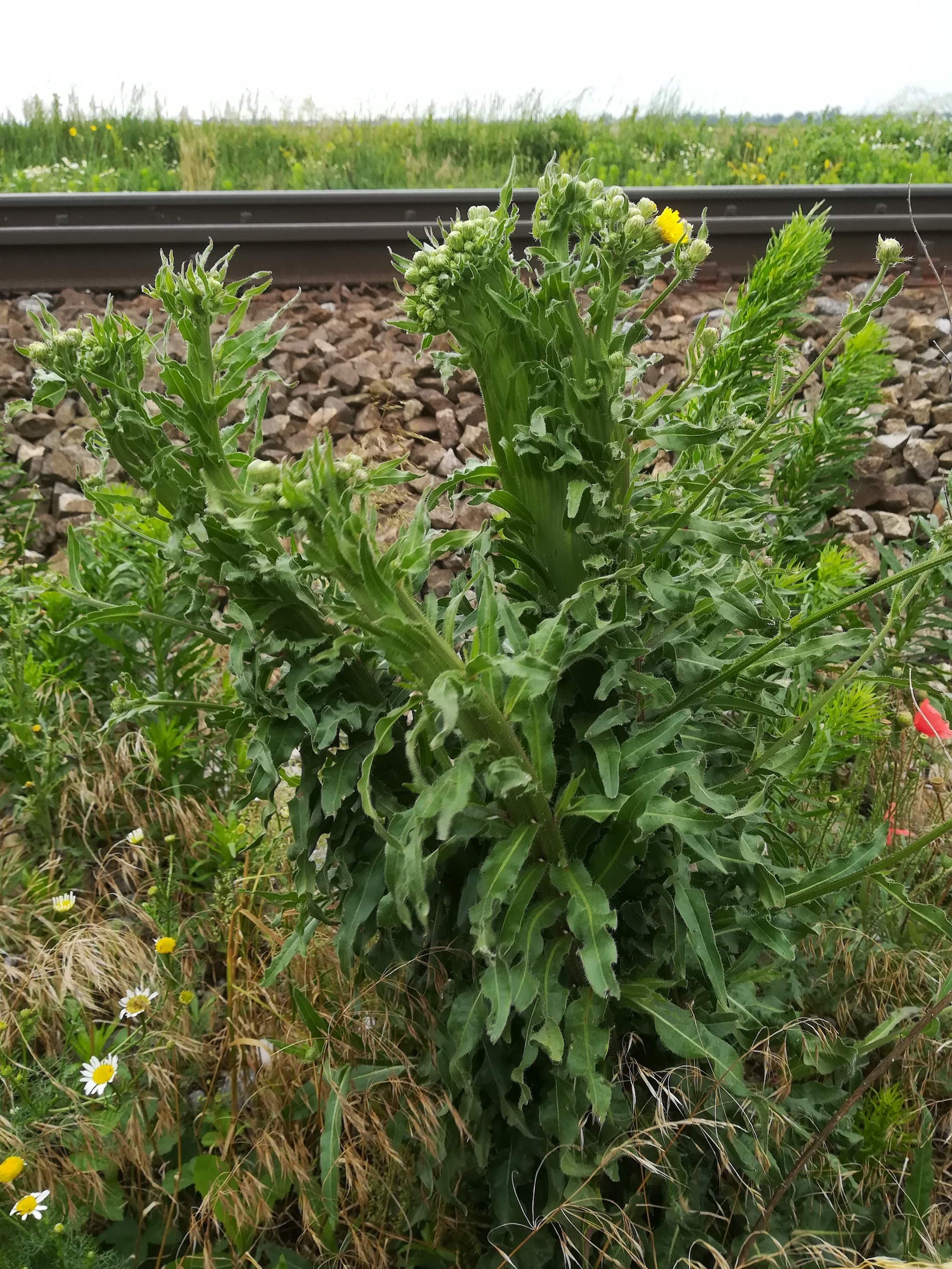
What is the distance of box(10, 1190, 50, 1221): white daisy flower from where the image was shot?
1.51 metres

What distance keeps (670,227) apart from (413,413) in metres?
2.21

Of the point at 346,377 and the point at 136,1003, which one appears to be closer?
the point at 136,1003

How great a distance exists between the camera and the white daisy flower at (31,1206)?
1507mm

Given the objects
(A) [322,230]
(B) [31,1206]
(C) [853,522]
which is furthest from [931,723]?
(A) [322,230]

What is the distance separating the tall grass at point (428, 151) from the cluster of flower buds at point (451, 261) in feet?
15.7

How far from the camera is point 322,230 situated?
4012 millimetres

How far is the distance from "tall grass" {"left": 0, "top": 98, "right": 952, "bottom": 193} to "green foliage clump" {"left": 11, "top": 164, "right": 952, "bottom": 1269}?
4816 millimetres

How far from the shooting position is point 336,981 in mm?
1871

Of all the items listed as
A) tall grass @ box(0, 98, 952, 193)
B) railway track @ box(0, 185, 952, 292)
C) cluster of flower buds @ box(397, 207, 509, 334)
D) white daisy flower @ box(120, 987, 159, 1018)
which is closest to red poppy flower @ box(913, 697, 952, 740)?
cluster of flower buds @ box(397, 207, 509, 334)

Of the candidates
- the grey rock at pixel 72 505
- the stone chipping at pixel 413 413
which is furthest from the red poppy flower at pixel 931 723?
the grey rock at pixel 72 505

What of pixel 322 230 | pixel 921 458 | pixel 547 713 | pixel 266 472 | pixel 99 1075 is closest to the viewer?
pixel 266 472

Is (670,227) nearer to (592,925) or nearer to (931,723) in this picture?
(592,925)

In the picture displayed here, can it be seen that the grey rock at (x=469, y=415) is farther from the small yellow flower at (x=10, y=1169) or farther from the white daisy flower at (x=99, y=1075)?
the small yellow flower at (x=10, y=1169)

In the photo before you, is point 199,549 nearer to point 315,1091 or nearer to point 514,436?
point 514,436
